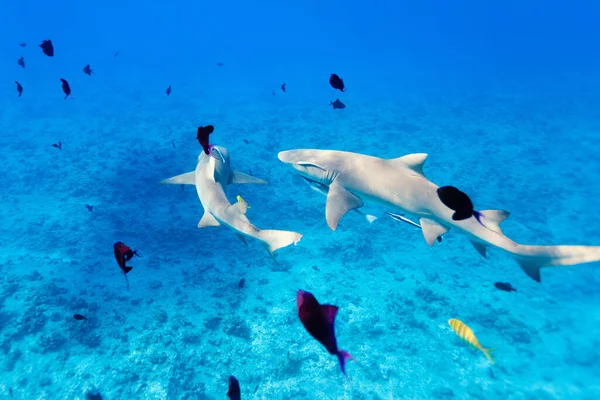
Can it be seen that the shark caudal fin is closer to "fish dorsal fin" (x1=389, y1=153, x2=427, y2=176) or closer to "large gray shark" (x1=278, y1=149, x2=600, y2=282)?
"large gray shark" (x1=278, y1=149, x2=600, y2=282)

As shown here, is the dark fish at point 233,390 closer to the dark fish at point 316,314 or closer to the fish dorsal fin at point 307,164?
the dark fish at point 316,314

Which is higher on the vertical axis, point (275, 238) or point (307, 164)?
point (307, 164)

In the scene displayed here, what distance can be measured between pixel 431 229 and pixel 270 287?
8.26 metres

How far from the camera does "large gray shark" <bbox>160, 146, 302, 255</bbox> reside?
5.54 metres

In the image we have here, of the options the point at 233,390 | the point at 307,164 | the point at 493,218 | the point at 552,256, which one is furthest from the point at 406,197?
the point at 233,390

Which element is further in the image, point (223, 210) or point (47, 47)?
point (47, 47)

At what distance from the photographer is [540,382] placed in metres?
10.6

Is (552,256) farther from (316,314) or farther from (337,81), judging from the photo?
(337,81)

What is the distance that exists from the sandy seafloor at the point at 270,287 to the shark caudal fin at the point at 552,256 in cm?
490

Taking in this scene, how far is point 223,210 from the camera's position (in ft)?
20.1

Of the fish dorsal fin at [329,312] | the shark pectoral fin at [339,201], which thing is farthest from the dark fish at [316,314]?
the shark pectoral fin at [339,201]

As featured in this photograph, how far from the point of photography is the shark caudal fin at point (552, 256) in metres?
4.43

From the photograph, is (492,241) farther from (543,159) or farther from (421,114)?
(421,114)

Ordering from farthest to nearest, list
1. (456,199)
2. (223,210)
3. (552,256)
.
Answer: (223,210) < (552,256) < (456,199)
